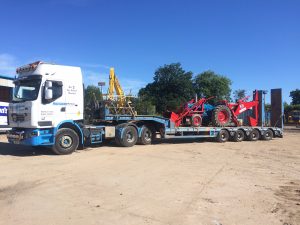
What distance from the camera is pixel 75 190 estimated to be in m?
8.48

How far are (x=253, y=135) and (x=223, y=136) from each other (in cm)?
261

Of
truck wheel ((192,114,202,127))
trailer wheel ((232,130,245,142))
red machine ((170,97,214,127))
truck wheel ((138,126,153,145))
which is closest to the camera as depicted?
truck wheel ((138,126,153,145))

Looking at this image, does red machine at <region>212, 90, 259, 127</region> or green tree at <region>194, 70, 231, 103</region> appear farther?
green tree at <region>194, 70, 231, 103</region>

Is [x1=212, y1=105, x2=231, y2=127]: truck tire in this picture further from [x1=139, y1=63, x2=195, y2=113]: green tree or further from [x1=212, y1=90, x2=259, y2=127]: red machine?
[x1=139, y1=63, x2=195, y2=113]: green tree

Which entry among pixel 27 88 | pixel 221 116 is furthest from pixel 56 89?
pixel 221 116

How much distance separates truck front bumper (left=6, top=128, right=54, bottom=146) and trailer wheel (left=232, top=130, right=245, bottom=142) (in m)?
11.9

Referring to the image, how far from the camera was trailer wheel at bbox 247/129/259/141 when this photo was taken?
75.5ft

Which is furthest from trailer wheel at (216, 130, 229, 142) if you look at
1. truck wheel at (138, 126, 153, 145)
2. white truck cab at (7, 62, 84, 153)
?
white truck cab at (7, 62, 84, 153)

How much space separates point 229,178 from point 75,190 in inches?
169

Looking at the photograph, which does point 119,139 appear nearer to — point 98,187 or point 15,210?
point 98,187

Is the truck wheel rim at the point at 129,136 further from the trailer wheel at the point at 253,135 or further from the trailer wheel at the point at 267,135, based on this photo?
the trailer wheel at the point at 267,135

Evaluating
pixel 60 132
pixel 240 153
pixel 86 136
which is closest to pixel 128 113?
pixel 86 136

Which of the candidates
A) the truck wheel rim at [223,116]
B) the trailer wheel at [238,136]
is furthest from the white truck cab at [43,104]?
the trailer wheel at [238,136]

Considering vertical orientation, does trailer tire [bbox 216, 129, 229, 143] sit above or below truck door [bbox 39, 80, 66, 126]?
below
